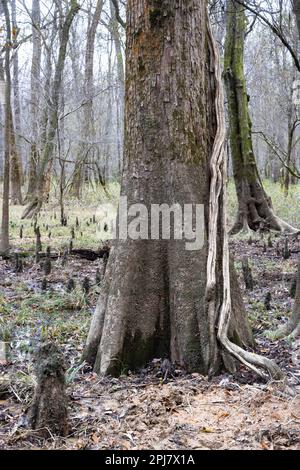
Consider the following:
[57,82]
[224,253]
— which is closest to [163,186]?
[224,253]

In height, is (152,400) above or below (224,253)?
below

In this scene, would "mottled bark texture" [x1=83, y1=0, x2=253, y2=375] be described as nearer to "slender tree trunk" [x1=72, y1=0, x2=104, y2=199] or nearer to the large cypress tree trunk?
the large cypress tree trunk

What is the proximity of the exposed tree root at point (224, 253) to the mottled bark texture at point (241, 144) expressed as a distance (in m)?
6.08

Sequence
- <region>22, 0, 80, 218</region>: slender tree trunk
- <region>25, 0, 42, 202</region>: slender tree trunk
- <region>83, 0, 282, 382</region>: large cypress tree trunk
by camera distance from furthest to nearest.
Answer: <region>25, 0, 42, 202</region>: slender tree trunk, <region>22, 0, 80, 218</region>: slender tree trunk, <region>83, 0, 282, 382</region>: large cypress tree trunk

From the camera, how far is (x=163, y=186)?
3.42m

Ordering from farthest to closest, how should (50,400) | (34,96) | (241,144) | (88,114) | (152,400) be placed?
1. (88,114)
2. (34,96)
3. (241,144)
4. (152,400)
5. (50,400)

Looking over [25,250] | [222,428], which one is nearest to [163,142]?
[222,428]

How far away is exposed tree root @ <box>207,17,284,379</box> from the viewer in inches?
115

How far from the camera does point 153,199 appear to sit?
344 centimetres

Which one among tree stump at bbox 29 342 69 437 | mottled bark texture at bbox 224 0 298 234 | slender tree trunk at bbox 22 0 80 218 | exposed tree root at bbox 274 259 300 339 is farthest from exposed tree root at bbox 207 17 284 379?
slender tree trunk at bbox 22 0 80 218

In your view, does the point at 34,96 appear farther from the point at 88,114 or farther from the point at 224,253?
the point at 224,253

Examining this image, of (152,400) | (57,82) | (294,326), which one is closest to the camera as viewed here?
(152,400)

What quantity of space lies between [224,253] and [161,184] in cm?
64

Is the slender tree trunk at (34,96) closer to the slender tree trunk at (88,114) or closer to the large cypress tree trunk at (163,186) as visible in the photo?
the slender tree trunk at (88,114)
